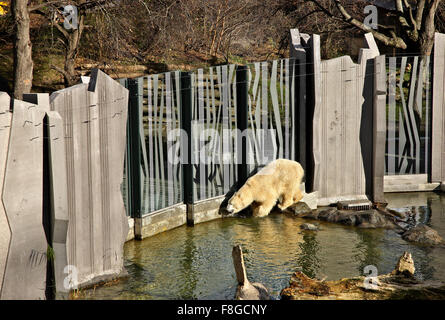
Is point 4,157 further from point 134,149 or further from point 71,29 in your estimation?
point 71,29

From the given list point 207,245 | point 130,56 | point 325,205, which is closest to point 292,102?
point 325,205

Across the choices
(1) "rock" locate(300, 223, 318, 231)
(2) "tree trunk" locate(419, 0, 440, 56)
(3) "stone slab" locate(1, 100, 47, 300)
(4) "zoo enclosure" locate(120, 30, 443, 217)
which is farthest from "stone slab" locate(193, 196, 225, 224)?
(2) "tree trunk" locate(419, 0, 440, 56)

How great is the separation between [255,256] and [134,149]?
197 centimetres

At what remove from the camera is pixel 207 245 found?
7711 mm

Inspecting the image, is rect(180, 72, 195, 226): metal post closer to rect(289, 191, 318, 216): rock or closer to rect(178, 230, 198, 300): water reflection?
rect(178, 230, 198, 300): water reflection

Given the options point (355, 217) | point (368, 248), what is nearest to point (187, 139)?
point (355, 217)

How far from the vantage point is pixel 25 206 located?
4992 mm

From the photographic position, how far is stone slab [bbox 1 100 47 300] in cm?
486

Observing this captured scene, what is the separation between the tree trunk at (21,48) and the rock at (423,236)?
839 centimetres

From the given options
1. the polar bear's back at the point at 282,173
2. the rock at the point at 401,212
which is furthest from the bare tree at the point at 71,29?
the rock at the point at 401,212

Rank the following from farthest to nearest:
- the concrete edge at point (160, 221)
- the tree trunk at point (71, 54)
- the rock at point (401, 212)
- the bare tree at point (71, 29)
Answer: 1. the tree trunk at point (71, 54)
2. the bare tree at point (71, 29)
3. the rock at point (401, 212)
4. the concrete edge at point (160, 221)

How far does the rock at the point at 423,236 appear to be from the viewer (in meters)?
7.68

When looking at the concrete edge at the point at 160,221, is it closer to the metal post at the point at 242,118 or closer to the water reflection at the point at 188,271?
the water reflection at the point at 188,271

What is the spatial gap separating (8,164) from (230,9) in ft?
58.1
